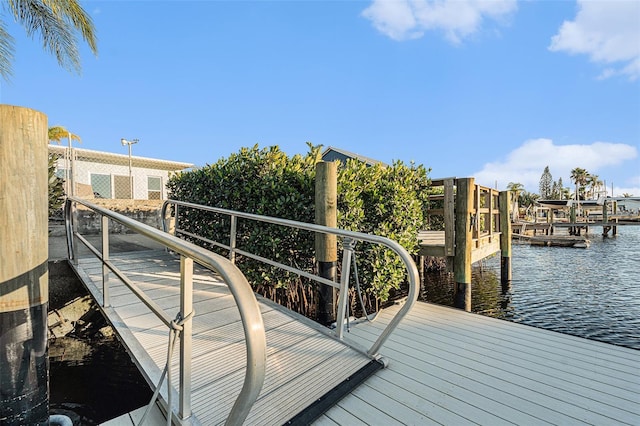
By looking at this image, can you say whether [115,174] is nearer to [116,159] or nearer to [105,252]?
[116,159]

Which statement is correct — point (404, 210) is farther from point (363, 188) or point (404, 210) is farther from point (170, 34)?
point (170, 34)

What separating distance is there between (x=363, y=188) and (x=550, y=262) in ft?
33.7

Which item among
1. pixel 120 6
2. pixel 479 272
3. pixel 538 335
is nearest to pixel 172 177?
pixel 120 6

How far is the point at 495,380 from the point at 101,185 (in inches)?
697

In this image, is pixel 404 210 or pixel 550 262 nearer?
pixel 404 210

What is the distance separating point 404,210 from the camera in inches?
186

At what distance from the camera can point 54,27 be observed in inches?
305

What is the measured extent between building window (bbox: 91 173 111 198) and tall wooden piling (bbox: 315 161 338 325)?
1520 cm

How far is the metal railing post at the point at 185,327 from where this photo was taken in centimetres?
147

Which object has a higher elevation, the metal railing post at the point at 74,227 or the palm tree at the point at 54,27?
the palm tree at the point at 54,27

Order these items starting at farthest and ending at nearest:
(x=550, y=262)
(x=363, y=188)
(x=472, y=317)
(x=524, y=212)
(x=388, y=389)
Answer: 1. (x=524, y=212)
2. (x=550, y=262)
3. (x=363, y=188)
4. (x=472, y=317)
5. (x=388, y=389)

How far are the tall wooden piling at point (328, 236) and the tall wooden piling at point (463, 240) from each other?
231 cm

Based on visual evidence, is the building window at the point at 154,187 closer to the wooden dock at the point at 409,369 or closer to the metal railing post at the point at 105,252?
the wooden dock at the point at 409,369

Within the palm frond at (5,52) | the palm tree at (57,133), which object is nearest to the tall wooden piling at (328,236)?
the palm frond at (5,52)
